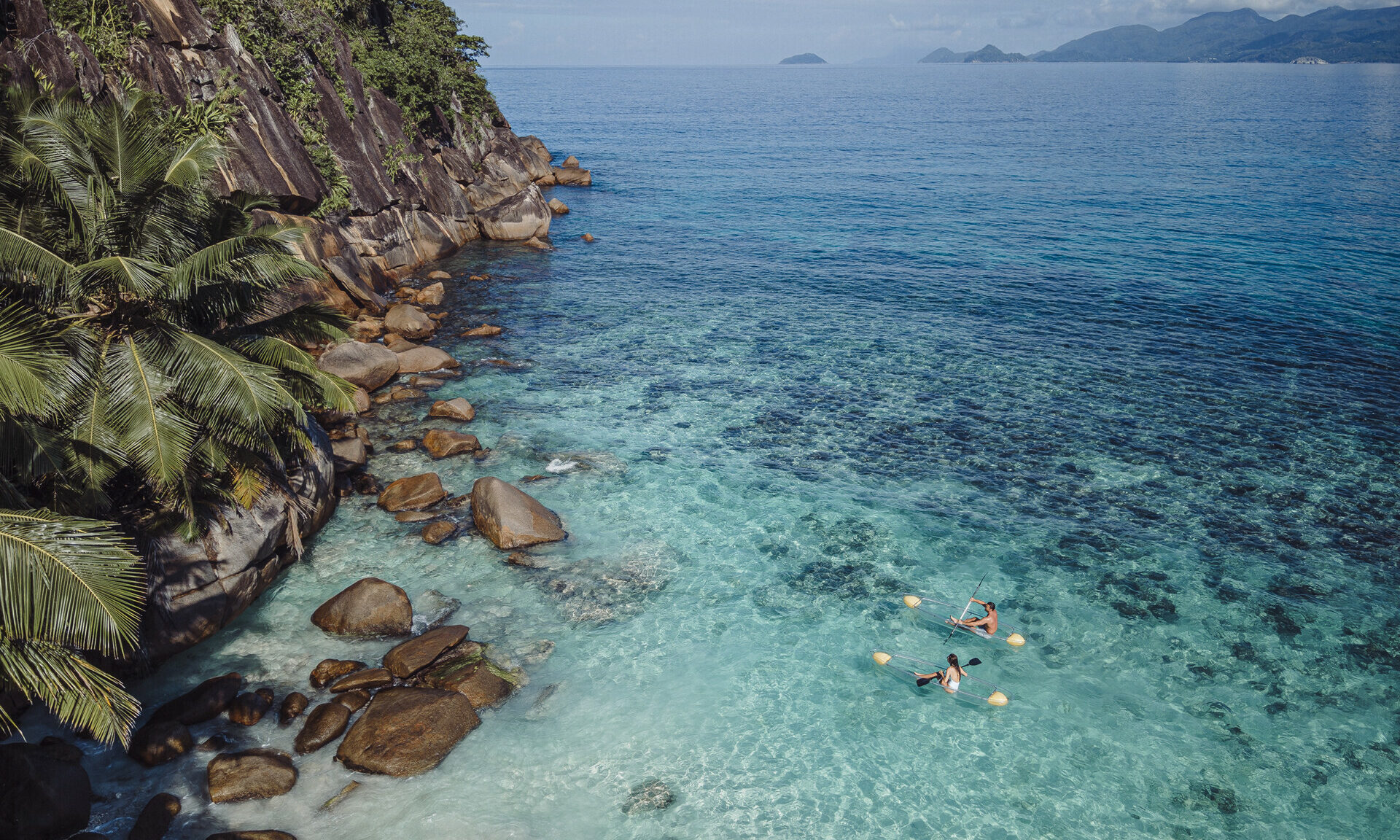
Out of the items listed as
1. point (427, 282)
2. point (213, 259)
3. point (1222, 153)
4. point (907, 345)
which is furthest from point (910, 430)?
point (1222, 153)

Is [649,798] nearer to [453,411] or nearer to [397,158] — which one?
[453,411]

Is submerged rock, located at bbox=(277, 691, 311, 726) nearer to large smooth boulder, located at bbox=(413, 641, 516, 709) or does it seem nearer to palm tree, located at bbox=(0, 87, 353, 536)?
large smooth boulder, located at bbox=(413, 641, 516, 709)

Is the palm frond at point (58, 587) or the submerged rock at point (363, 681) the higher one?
the palm frond at point (58, 587)

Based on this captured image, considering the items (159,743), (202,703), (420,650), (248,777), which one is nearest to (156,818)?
(248,777)

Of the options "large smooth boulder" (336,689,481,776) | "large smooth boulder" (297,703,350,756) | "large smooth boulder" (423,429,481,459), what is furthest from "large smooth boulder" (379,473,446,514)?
"large smooth boulder" (297,703,350,756)

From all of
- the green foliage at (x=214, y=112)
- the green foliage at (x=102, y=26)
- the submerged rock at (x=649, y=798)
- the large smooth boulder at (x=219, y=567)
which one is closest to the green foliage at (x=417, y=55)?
the green foliage at (x=214, y=112)

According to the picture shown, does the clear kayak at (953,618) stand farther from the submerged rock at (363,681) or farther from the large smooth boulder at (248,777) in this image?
the large smooth boulder at (248,777)
